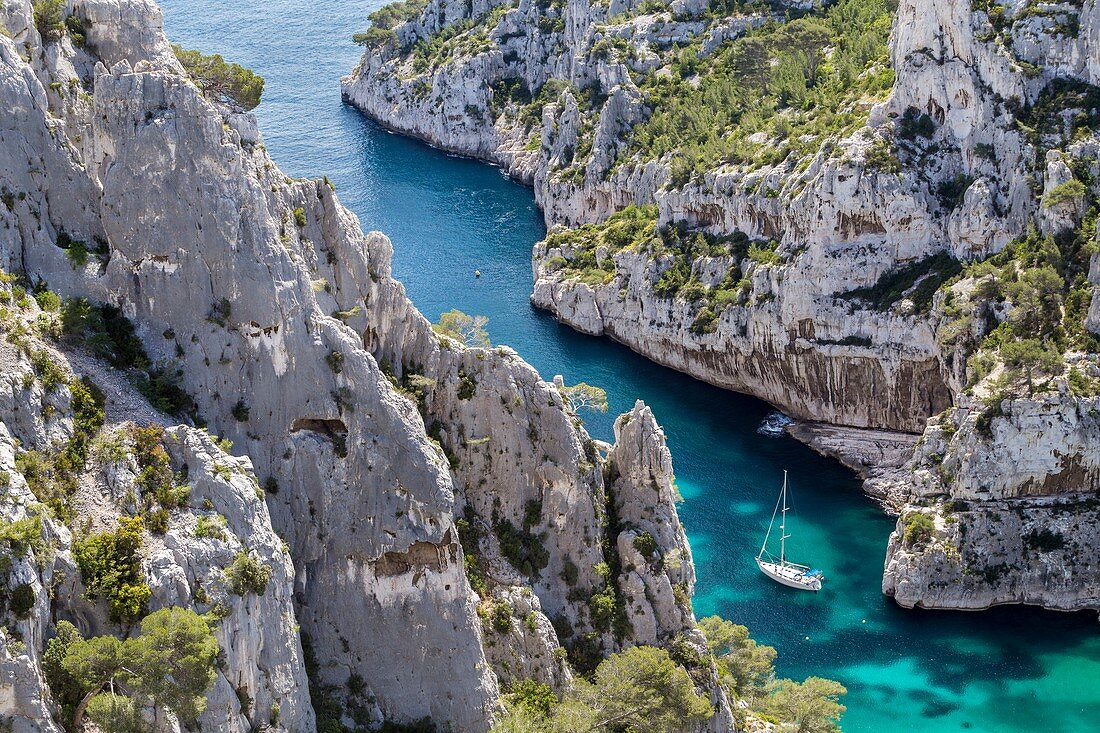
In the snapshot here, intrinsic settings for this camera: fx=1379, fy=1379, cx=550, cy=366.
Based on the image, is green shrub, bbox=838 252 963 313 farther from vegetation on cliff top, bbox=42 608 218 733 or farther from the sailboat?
vegetation on cliff top, bbox=42 608 218 733

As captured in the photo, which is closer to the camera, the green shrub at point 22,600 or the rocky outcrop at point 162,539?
the green shrub at point 22,600

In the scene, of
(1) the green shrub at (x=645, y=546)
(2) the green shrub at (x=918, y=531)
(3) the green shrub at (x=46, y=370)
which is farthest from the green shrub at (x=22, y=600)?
(2) the green shrub at (x=918, y=531)

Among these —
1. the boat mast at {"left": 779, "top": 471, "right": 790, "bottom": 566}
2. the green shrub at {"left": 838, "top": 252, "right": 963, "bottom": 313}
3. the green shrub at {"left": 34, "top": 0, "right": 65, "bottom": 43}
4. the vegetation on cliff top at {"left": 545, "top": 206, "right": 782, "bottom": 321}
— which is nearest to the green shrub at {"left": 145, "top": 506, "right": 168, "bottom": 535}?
the green shrub at {"left": 34, "top": 0, "right": 65, "bottom": 43}

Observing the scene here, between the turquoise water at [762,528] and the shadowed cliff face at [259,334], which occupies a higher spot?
the shadowed cliff face at [259,334]

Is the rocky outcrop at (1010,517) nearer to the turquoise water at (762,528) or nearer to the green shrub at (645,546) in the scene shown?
the turquoise water at (762,528)

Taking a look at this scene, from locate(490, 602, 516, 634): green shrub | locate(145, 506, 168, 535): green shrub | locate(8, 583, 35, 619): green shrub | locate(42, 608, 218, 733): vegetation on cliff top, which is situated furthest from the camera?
locate(490, 602, 516, 634): green shrub

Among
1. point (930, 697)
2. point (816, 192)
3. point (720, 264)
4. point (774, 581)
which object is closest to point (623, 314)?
point (720, 264)
